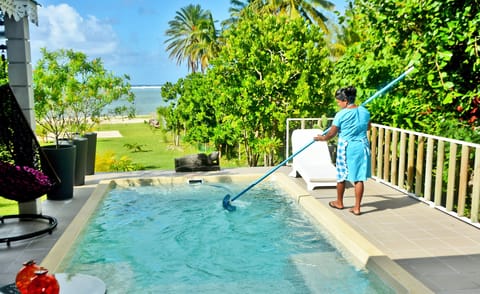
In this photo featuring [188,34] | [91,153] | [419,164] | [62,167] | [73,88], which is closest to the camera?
[419,164]

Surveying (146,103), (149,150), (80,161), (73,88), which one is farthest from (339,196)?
(146,103)

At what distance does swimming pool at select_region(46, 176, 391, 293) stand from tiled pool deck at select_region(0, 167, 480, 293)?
311 mm

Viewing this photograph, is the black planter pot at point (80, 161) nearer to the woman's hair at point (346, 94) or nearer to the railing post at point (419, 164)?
the woman's hair at point (346, 94)

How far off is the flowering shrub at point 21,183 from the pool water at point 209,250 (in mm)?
708

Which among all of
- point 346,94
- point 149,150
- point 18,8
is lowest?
point 149,150

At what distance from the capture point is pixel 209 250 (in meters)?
5.20

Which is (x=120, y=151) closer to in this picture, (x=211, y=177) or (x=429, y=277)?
(x=211, y=177)

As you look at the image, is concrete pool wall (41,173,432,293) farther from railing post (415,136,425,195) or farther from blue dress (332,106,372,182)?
railing post (415,136,425,195)

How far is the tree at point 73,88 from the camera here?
11695 millimetres

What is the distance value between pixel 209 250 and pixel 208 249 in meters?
0.03

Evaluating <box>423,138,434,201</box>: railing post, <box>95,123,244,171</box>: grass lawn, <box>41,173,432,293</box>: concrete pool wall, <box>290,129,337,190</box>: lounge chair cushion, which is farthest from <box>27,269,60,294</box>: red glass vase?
<box>95,123,244,171</box>: grass lawn

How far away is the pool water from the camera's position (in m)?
4.18

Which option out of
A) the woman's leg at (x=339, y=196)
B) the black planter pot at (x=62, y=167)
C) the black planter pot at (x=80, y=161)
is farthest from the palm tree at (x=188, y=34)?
the woman's leg at (x=339, y=196)

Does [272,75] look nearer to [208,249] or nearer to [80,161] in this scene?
[80,161]
